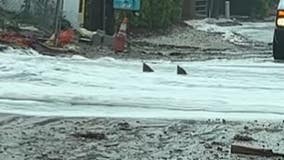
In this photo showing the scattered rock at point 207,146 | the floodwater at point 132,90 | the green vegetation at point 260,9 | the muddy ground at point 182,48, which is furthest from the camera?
the green vegetation at point 260,9

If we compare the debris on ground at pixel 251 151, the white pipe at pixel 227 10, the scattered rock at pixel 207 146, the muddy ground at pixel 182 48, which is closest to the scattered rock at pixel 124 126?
the scattered rock at pixel 207 146

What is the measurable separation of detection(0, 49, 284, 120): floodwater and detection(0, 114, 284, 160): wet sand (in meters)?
0.34

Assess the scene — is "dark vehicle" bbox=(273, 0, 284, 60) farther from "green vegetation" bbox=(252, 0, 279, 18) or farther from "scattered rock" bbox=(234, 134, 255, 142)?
"green vegetation" bbox=(252, 0, 279, 18)

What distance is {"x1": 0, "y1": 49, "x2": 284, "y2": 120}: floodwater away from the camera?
839 cm

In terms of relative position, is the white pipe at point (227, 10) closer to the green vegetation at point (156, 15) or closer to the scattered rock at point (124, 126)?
the green vegetation at point (156, 15)

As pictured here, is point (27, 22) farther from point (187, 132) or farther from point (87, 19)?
point (187, 132)

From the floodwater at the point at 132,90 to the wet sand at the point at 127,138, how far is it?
1.12 feet

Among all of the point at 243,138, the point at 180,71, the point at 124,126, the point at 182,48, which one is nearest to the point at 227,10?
the point at 182,48

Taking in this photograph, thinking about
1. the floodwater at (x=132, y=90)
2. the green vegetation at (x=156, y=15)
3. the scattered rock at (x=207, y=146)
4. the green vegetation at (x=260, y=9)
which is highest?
the green vegetation at (x=260, y=9)

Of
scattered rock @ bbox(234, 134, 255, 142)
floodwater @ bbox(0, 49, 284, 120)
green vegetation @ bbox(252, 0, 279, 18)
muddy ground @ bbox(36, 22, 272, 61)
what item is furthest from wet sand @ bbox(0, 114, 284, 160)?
green vegetation @ bbox(252, 0, 279, 18)

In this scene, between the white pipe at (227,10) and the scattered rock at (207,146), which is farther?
the white pipe at (227,10)

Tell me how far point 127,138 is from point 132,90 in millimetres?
2324

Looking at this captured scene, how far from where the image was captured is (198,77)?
433 inches

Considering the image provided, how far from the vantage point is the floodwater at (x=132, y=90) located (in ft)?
27.5
